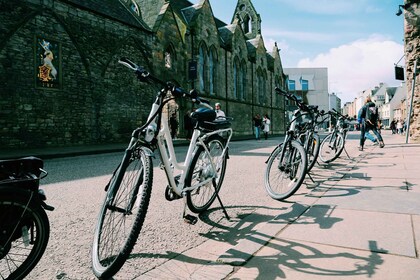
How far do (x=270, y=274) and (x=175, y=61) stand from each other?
21931 mm

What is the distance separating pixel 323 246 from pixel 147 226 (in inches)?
67.6

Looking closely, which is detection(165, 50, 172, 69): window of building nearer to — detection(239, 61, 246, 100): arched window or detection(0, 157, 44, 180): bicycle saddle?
detection(239, 61, 246, 100): arched window

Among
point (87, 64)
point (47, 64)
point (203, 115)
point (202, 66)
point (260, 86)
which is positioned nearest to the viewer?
point (203, 115)

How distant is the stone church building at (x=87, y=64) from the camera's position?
1285 cm

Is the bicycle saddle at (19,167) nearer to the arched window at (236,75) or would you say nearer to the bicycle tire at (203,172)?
the bicycle tire at (203,172)

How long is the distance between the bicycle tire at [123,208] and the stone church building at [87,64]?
41.1ft

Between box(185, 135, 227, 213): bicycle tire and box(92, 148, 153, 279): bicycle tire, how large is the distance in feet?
2.59

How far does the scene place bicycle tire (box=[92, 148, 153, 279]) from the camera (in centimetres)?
211

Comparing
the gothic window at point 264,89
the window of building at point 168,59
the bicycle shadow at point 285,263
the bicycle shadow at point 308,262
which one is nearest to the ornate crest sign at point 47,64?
the window of building at point 168,59

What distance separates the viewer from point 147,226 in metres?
3.17

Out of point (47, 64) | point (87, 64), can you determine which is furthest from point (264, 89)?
point (47, 64)

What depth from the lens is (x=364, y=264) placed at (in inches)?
84.9

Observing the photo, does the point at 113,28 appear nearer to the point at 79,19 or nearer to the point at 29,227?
the point at 79,19

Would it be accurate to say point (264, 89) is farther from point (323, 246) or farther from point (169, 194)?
point (323, 246)
